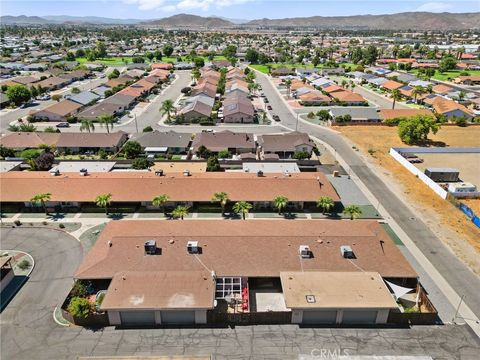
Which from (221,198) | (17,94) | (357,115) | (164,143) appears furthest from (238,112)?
(17,94)

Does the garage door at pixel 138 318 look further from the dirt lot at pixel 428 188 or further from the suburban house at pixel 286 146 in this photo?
the suburban house at pixel 286 146

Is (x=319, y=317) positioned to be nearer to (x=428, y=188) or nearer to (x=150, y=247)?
(x=150, y=247)

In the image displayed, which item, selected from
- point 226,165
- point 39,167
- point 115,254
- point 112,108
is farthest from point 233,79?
point 115,254

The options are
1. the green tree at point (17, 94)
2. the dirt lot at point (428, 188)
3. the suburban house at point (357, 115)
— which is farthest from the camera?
the green tree at point (17, 94)

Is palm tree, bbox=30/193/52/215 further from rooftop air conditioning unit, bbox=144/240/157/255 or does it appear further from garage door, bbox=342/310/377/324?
garage door, bbox=342/310/377/324

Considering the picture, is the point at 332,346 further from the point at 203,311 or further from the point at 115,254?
the point at 115,254

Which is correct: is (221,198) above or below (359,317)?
above

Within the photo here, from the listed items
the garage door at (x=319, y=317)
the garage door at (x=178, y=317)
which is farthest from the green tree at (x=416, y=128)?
the garage door at (x=178, y=317)
